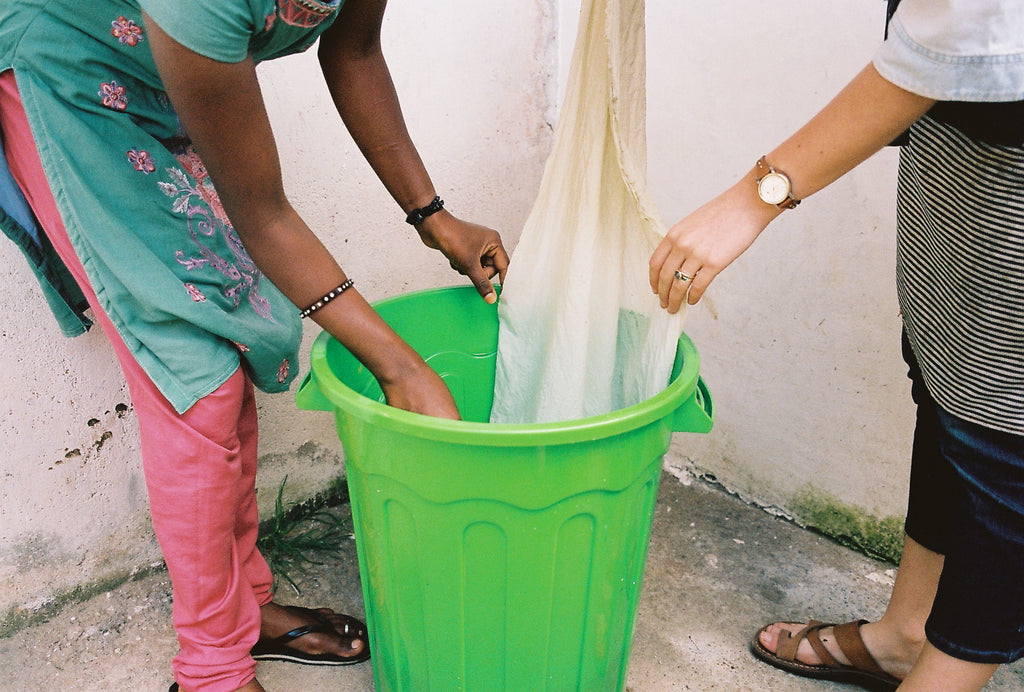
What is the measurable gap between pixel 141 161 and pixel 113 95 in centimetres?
8

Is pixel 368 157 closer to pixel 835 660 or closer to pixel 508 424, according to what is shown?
pixel 508 424

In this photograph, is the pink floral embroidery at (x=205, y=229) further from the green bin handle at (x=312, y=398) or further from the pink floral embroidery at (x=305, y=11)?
the pink floral embroidery at (x=305, y=11)

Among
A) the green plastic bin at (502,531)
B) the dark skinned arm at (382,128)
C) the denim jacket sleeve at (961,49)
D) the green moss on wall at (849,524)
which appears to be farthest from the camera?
the green moss on wall at (849,524)

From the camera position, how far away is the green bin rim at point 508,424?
847mm

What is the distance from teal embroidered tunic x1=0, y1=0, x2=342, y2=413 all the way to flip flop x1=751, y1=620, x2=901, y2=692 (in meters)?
1.01

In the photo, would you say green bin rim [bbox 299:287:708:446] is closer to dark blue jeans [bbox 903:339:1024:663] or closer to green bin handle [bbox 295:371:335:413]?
green bin handle [bbox 295:371:335:413]

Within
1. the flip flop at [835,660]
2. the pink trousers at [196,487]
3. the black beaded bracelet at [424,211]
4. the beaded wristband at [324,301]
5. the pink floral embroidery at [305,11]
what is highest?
the pink floral embroidery at [305,11]

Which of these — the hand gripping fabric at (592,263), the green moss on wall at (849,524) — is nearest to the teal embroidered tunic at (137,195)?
the hand gripping fabric at (592,263)

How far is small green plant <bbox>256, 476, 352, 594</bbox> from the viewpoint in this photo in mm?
1611

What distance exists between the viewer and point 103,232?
98 cm

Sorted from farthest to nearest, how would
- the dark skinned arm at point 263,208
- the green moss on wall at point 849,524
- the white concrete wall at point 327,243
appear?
1. the green moss on wall at point 849,524
2. the white concrete wall at point 327,243
3. the dark skinned arm at point 263,208

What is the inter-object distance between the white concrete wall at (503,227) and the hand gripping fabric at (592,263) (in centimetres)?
22

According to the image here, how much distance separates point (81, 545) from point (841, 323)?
4.97 ft

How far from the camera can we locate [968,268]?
89 centimetres
